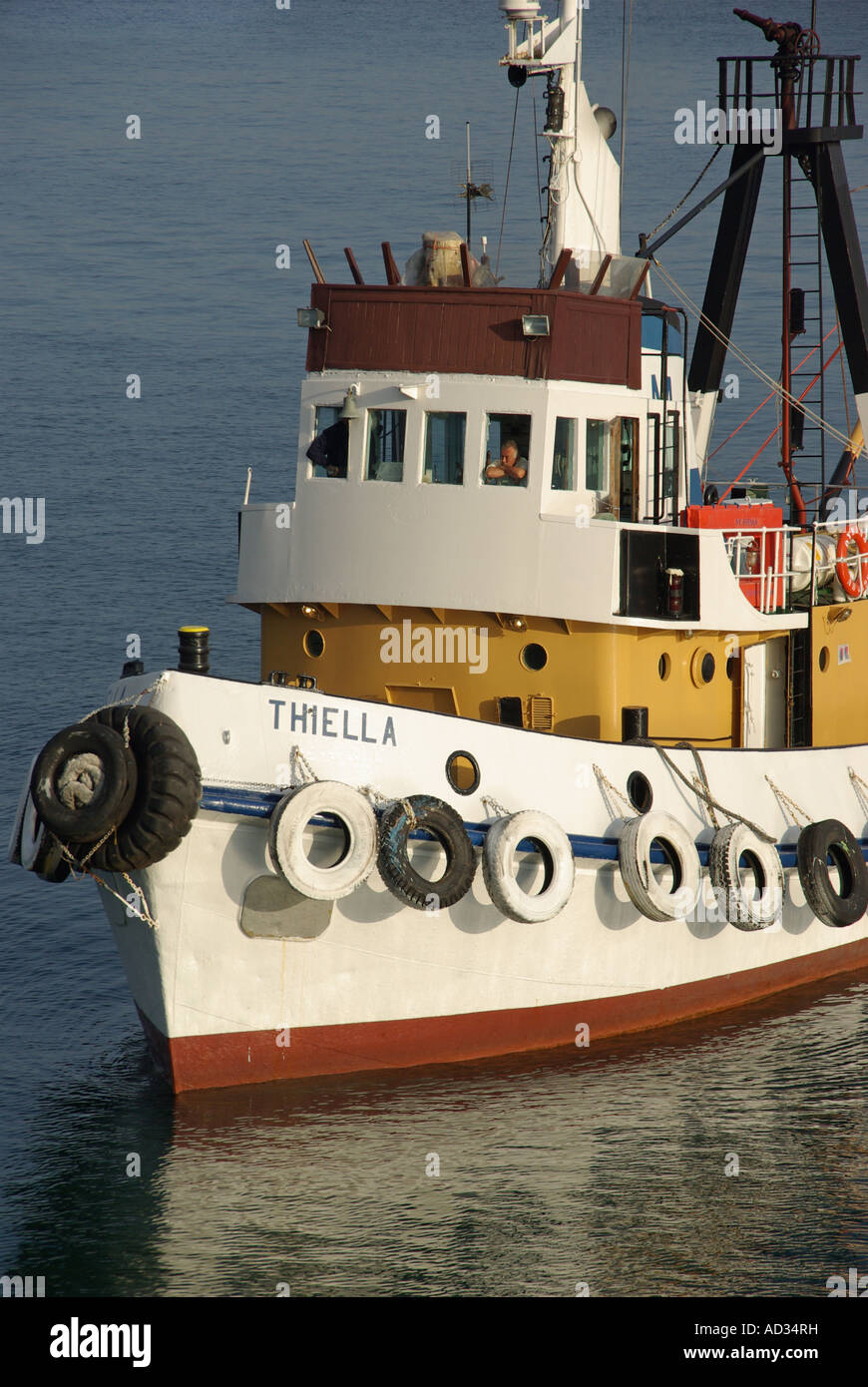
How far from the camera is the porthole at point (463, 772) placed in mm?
13781

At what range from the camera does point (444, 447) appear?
15.0 m

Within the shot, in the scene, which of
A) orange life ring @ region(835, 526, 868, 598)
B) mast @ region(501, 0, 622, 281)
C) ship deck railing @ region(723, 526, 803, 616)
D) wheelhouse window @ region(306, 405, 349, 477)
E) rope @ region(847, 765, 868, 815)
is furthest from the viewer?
orange life ring @ region(835, 526, 868, 598)

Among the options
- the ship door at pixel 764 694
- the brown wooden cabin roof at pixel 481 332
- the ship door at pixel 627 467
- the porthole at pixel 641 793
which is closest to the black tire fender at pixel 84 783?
the porthole at pixel 641 793

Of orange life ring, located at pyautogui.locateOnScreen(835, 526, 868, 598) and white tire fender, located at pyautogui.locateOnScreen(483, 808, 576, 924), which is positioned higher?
orange life ring, located at pyautogui.locateOnScreen(835, 526, 868, 598)

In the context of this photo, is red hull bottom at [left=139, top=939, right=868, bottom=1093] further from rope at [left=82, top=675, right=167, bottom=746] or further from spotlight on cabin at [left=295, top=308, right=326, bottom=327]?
spotlight on cabin at [left=295, top=308, right=326, bottom=327]

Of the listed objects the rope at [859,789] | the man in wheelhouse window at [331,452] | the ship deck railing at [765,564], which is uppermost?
the man in wheelhouse window at [331,452]

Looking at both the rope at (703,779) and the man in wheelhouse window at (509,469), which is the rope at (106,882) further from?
the rope at (703,779)

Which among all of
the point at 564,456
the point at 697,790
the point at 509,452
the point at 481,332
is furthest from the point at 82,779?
the point at 697,790

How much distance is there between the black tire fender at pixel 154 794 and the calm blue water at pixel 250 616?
253 cm

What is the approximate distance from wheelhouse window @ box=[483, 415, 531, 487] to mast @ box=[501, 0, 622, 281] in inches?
76.5

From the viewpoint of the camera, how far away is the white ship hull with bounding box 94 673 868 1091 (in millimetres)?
13086

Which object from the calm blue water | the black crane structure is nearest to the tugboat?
the calm blue water
